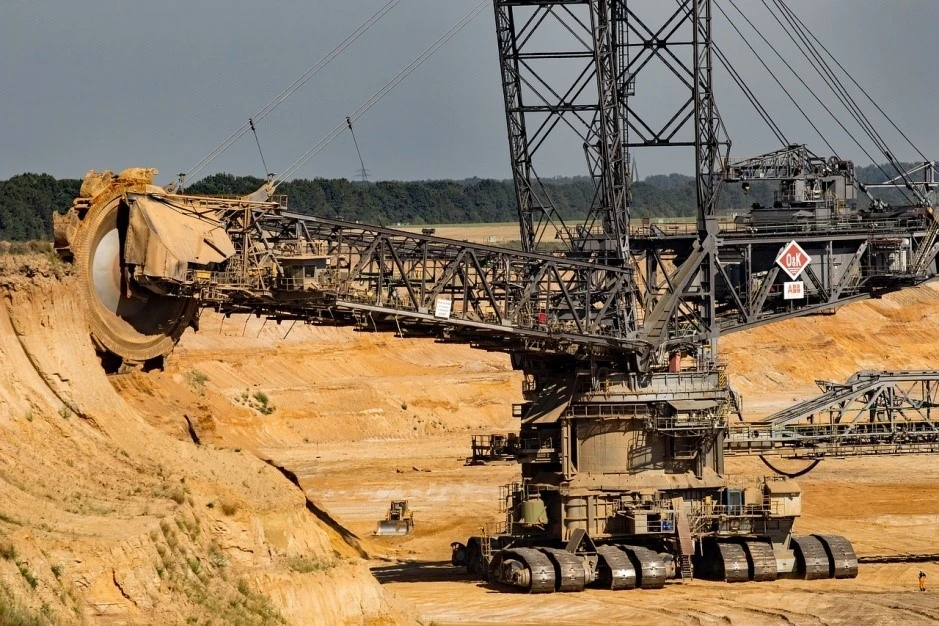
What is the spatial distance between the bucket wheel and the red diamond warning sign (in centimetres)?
1981

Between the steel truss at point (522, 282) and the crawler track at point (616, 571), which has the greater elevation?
the steel truss at point (522, 282)

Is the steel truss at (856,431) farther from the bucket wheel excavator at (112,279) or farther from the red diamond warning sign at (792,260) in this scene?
the bucket wheel excavator at (112,279)

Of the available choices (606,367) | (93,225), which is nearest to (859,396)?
(606,367)

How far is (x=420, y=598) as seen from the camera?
167 feet

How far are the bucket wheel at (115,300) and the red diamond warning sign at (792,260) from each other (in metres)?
19.8

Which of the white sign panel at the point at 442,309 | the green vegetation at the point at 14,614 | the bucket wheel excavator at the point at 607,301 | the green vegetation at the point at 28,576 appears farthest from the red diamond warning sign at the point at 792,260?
the green vegetation at the point at 14,614

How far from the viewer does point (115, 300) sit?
46.7m

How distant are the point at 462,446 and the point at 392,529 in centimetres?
2669

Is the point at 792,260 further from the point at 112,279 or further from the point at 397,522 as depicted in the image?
the point at 112,279

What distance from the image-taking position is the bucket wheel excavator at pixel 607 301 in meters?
48.3

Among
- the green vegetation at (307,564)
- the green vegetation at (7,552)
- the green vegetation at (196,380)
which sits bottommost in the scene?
the green vegetation at (307,564)

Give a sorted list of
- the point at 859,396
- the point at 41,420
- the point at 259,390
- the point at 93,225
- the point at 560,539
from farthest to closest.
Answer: the point at 259,390 → the point at 859,396 → the point at 560,539 → the point at 93,225 → the point at 41,420

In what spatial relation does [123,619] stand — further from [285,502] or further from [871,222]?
[871,222]

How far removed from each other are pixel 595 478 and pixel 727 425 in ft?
15.1
